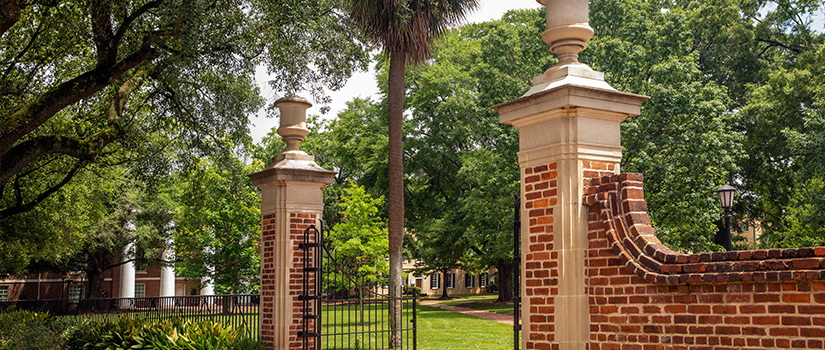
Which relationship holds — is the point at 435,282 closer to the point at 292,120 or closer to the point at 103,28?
the point at 103,28

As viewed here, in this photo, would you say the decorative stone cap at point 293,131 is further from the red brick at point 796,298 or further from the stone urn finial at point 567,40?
the red brick at point 796,298

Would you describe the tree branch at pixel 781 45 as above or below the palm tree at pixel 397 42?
above

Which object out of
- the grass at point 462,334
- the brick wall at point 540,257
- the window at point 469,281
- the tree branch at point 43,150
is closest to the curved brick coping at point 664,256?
the brick wall at point 540,257

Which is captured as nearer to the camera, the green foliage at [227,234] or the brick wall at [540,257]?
the brick wall at [540,257]

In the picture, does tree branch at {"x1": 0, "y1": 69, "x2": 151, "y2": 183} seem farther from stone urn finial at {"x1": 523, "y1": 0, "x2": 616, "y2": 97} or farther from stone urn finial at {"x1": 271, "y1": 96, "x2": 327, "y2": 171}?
stone urn finial at {"x1": 523, "y1": 0, "x2": 616, "y2": 97}

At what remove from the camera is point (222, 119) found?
1430cm

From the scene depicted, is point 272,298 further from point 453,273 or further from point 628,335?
point 453,273

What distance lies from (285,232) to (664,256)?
614 cm

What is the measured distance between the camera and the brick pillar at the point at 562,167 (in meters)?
5.65

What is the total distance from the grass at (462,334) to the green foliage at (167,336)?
779cm

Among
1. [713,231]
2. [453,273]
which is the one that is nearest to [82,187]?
[713,231]

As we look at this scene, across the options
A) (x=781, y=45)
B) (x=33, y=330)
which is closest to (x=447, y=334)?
(x=33, y=330)

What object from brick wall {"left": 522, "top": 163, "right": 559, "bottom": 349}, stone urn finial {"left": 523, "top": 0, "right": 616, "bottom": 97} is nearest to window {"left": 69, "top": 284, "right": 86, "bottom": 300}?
brick wall {"left": 522, "top": 163, "right": 559, "bottom": 349}

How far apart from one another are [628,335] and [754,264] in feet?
3.90
